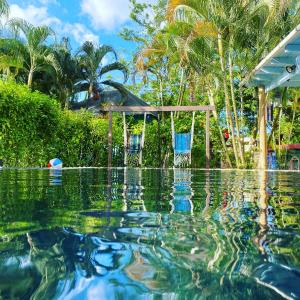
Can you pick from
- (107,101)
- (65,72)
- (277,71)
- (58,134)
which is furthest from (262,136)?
(65,72)

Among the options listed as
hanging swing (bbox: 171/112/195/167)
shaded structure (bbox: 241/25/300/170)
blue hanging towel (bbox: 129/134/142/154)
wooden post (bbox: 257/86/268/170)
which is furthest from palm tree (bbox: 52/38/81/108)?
shaded structure (bbox: 241/25/300/170)

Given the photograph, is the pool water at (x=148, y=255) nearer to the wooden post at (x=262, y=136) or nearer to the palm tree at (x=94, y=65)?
the wooden post at (x=262, y=136)

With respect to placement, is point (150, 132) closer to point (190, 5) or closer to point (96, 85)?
point (190, 5)

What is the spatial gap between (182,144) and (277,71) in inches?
132

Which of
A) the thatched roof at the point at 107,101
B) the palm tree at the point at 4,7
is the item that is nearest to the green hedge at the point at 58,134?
the palm tree at the point at 4,7

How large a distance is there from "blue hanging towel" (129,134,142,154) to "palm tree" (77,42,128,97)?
22.2 feet

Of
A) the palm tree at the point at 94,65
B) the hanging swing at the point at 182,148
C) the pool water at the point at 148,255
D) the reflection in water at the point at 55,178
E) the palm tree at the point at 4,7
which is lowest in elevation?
the pool water at the point at 148,255

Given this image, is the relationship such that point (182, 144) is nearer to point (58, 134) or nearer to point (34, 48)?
point (58, 134)

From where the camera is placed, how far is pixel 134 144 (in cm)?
1208

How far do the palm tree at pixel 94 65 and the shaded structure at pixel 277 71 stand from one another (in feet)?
27.0

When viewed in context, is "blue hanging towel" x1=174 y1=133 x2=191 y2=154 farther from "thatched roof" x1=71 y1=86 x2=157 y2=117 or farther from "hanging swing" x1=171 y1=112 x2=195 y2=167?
"thatched roof" x1=71 y1=86 x2=157 y2=117

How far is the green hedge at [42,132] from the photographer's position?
31.6 feet

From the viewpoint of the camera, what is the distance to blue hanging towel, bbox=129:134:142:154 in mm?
11984

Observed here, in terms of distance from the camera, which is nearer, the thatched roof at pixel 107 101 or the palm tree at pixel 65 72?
the thatched roof at pixel 107 101
